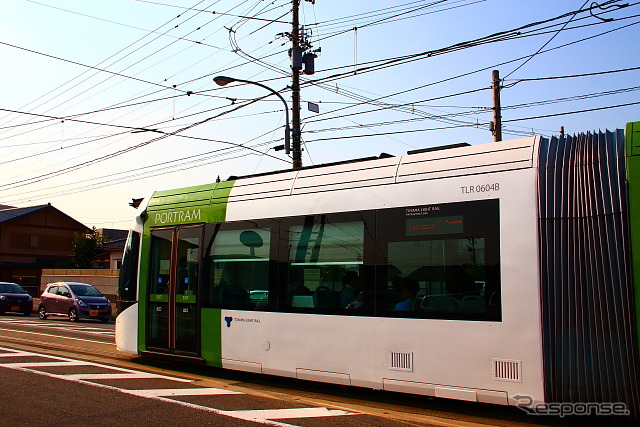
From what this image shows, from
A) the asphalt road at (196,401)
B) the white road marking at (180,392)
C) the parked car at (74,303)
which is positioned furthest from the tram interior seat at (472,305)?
the parked car at (74,303)

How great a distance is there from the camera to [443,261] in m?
7.55

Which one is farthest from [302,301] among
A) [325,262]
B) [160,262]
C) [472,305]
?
[160,262]

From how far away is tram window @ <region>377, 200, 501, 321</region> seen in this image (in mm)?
7223

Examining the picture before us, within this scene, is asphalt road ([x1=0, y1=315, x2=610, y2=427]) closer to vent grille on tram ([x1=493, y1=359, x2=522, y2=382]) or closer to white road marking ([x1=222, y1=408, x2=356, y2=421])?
white road marking ([x1=222, y1=408, x2=356, y2=421])

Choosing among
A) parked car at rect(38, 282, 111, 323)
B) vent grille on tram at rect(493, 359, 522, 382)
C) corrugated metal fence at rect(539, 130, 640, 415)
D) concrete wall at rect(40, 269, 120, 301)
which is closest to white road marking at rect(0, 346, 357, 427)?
vent grille on tram at rect(493, 359, 522, 382)

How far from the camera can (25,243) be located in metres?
61.5

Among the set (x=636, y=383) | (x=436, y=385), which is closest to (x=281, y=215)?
(x=436, y=385)

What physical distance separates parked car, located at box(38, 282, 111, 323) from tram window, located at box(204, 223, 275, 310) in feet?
58.8

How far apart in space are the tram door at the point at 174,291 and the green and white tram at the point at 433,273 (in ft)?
0.12

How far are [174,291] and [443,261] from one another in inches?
208

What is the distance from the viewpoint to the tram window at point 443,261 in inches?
284

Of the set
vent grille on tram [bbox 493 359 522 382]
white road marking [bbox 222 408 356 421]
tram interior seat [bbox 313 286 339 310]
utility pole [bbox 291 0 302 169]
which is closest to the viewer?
vent grille on tram [bbox 493 359 522 382]

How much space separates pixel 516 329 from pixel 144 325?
711cm

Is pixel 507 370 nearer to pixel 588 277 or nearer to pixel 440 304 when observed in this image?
pixel 440 304
